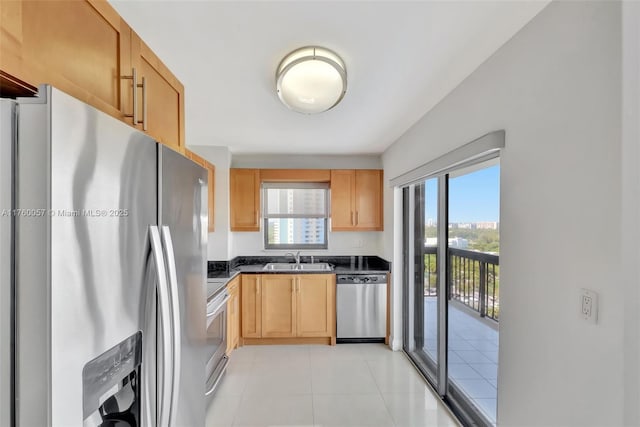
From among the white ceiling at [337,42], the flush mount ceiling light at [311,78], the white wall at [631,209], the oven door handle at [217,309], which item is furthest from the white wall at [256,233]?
the white wall at [631,209]

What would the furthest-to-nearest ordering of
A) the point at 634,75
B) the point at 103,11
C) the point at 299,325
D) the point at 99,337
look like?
the point at 299,325 → the point at 103,11 → the point at 99,337 → the point at 634,75

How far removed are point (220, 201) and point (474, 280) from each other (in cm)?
301

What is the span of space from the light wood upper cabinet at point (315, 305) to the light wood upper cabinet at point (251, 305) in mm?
479

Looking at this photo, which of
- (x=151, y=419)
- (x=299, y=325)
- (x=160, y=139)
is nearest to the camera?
(x=151, y=419)

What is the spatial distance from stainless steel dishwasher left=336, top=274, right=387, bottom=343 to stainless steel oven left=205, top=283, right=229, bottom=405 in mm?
1413

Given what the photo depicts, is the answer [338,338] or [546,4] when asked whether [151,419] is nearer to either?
[546,4]

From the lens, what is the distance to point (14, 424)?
55cm

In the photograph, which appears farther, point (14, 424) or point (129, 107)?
point (129, 107)

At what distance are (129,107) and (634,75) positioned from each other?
140cm

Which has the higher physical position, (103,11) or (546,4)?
(546,4)

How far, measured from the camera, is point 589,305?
3.51ft

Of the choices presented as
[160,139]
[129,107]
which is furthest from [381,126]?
[129,107]

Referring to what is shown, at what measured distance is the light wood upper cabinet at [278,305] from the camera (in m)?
3.70

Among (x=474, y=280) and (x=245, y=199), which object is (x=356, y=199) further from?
(x=474, y=280)
